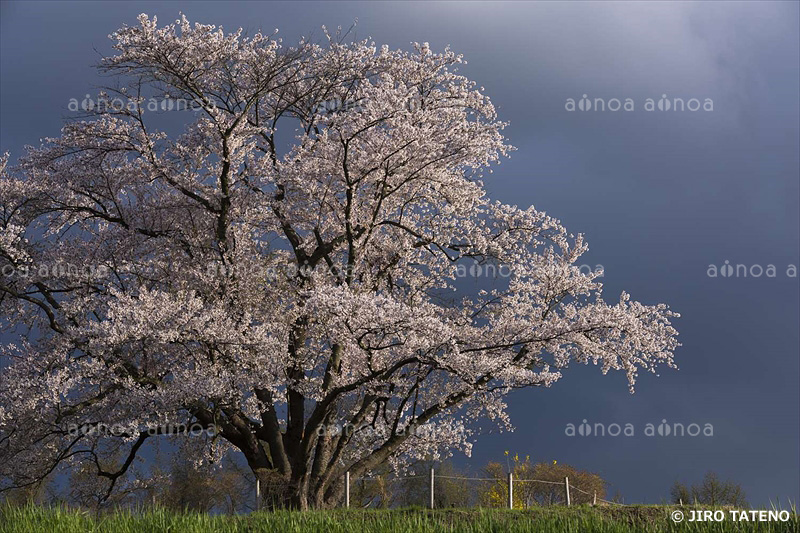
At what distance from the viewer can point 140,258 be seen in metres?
20.7

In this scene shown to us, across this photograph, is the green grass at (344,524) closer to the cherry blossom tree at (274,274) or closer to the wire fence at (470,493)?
the cherry blossom tree at (274,274)

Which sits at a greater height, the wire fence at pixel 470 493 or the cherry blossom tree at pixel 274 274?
the cherry blossom tree at pixel 274 274

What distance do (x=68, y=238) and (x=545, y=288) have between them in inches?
492

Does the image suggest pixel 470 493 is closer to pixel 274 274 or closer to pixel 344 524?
pixel 274 274

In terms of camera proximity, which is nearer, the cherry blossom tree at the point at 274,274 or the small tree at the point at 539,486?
the cherry blossom tree at the point at 274,274

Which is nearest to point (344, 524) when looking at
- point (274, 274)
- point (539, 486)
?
point (274, 274)

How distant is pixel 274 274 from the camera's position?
2031 cm

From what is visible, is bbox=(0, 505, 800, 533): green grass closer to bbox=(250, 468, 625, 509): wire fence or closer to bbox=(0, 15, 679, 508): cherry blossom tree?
bbox=(0, 15, 679, 508): cherry blossom tree

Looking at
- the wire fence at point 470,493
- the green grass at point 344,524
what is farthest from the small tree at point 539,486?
the green grass at point 344,524

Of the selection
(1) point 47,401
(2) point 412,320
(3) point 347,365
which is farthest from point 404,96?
(1) point 47,401

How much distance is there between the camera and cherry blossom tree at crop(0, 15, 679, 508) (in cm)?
1792

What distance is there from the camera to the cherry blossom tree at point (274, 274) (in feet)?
58.8

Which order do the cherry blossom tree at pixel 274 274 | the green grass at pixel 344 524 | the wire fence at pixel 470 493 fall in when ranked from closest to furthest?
the green grass at pixel 344 524 < the cherry blossom tree at pixel 274 274 < the wire fence at pixel 470 493

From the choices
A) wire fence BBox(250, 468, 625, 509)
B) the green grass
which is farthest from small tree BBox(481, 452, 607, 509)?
the green grass
